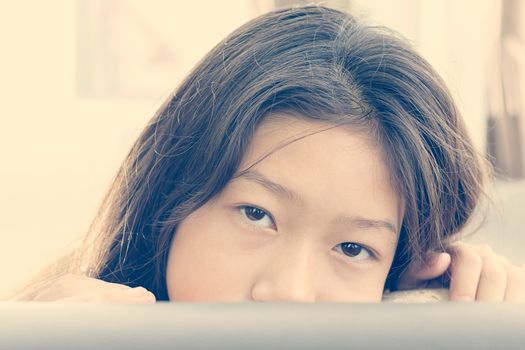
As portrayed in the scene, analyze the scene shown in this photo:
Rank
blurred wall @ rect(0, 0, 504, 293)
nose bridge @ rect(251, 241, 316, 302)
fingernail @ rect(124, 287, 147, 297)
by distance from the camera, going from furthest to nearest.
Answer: blurred wall @ rect(0, 0, 504, 293)
nose bridge @ rect(251, 241, 316, 302)
fingernail @ rect(124, 287, 147, 297)

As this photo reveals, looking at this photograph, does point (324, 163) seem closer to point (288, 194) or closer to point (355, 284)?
point (288, 194)

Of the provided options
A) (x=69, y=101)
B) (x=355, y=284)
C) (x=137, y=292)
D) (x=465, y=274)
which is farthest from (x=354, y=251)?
(x=69, y=101)

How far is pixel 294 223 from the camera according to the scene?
856mm

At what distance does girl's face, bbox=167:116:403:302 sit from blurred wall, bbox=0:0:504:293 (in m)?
1.77

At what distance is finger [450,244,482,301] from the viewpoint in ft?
2.98

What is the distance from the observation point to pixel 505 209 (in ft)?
5.72

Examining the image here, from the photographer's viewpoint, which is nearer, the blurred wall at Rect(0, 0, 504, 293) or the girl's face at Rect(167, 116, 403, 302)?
the girl's face at Rect(167, 116, 403, 302)

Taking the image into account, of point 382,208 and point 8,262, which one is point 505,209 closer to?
point 382,208

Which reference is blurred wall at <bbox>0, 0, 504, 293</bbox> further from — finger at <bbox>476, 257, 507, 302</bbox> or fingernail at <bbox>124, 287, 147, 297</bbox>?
fingernail at <bbox>124, 287, 147, 297</bbox>

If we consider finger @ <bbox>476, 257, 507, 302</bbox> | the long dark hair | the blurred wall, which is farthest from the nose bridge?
the blurred wall

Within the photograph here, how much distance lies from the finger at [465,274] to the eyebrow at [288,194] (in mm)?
122

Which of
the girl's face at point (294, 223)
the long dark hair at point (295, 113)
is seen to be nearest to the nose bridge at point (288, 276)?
the girl's face at point (294, 223)

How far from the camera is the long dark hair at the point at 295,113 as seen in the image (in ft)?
2.98

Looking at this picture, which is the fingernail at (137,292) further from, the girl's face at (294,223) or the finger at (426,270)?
the finger at (426,270)
